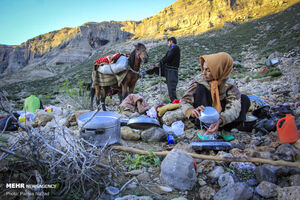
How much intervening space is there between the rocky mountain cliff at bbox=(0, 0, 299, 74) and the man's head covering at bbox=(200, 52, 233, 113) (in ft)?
104

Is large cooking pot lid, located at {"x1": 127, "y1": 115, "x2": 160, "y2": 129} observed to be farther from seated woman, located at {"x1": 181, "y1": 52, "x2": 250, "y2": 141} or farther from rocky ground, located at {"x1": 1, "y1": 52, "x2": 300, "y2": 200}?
rocky ground, located at {"x1": 1, "y1": 52, "x2": 300, "y2": 200}

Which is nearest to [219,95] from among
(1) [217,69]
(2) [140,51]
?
(1) [217,69]

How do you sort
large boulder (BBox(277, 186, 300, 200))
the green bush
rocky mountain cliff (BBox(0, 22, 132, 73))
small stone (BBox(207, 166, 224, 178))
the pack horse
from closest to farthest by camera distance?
large boulder (BBox(277, 186, 300, 200)) < small stone (BBox(207, 166, 224, 178)) < the green bush < the pack horse < rocky mountain cliff (BBox(0, 22, 132, 73))

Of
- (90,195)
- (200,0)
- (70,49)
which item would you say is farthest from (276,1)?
(70,49)

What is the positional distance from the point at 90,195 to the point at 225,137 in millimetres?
1664

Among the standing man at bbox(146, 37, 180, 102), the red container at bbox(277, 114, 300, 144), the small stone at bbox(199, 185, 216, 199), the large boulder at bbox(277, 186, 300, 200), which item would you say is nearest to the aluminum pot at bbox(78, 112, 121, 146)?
the small stone at bbox(199, 185, 216, 199)

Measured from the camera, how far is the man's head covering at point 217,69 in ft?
6.58

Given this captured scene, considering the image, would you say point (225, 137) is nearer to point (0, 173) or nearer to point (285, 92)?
point (0, 173)

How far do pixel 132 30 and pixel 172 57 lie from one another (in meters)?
49.9

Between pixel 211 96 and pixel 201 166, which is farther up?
pixel 211 96

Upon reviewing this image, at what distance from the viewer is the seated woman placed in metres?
2.00

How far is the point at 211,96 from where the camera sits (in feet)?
7.15

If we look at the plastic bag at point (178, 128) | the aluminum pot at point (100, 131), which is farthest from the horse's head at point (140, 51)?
the aluminum pot at point (100, 131)

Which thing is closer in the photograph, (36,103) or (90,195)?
(90,195)
